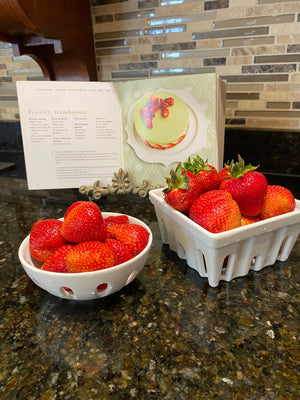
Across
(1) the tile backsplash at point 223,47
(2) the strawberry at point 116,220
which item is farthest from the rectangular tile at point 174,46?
(2) the strawberry at point 116,220

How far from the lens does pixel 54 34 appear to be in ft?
2.68

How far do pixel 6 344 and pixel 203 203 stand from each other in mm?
359

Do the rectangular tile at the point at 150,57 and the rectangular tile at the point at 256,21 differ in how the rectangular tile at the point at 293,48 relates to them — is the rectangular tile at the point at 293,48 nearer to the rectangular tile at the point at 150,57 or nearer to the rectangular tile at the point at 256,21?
the rectangular tile at the point at 256,21

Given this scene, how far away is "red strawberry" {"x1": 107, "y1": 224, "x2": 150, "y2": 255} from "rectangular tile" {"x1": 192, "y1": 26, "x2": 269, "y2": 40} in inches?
27.5

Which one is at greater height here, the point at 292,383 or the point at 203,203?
the point at 203,203

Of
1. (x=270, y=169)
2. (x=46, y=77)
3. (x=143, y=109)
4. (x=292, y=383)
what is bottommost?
(x=292, y=383)

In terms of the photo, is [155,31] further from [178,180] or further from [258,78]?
[178,180]

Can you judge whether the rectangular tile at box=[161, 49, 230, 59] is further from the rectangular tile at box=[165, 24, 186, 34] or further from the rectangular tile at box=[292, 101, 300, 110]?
the rectangular tile at box=[292, 101, 300, 110]

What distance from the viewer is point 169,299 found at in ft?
1.62

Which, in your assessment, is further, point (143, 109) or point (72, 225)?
point (143, 109)

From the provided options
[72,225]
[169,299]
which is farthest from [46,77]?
[169,299]

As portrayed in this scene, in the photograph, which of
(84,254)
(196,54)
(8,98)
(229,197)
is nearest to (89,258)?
(84,254)

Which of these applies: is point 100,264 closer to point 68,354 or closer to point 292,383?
point 68,354

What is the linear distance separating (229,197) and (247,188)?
4 cm
